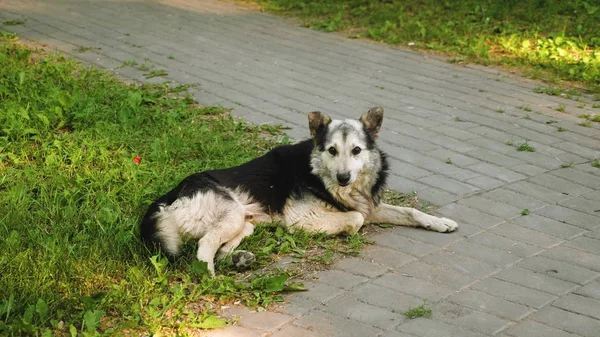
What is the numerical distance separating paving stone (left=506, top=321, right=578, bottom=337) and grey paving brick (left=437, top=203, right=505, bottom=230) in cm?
151

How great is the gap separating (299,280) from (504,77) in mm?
5713

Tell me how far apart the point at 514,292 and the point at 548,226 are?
1223 millimetres

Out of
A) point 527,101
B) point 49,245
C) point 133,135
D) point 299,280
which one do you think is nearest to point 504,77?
point 527,101

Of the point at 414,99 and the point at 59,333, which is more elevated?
the point at 414,99

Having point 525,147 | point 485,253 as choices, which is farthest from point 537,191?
point 485,253

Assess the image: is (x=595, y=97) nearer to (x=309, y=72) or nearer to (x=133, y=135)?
(x=309, y=72)

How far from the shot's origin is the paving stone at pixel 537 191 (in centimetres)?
631

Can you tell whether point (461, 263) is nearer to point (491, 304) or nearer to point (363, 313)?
point (491, 304)

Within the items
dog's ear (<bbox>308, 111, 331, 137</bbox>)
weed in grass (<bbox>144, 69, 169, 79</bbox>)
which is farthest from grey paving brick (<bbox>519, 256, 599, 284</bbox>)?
weed in grass (<bbox>144, 69, 169, 79</bbox>)

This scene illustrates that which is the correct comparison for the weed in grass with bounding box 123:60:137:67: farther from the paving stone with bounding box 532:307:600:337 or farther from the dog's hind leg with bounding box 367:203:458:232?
the paving stone with bounding box 532:307:600:337

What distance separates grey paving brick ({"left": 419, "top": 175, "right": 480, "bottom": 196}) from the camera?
641cm

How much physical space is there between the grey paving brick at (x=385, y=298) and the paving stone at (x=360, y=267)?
0.61 feet

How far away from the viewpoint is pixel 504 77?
9625mm

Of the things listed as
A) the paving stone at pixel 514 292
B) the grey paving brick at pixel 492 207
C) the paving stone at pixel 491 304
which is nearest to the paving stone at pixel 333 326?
the paving stone at pixel 491 304
